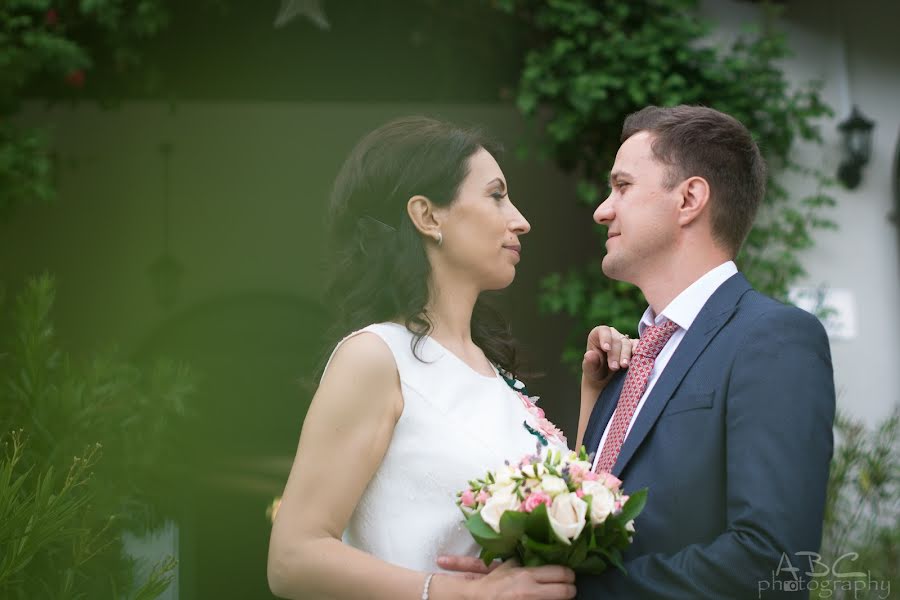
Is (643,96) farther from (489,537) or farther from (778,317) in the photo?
(489,537)

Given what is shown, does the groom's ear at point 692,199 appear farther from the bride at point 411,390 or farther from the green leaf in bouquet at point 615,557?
the green leaf in bouquet at point 615,557

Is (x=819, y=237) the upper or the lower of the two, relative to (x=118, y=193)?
upper

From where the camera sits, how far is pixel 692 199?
2404 mm

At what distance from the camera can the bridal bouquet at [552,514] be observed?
A: 1.86 m

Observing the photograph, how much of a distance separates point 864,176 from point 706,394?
4915 millimetres

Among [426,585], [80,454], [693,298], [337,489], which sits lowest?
[80,454]

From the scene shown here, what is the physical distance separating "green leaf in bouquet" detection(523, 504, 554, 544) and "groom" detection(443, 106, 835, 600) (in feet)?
0.56

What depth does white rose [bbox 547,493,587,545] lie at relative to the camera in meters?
1.84

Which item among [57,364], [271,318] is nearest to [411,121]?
[57,364]

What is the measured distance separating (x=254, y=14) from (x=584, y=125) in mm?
2443

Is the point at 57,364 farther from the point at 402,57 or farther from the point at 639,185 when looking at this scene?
the point at 402,57

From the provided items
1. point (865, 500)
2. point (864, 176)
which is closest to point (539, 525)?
point (865, 500)

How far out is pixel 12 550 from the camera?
96.6 inches

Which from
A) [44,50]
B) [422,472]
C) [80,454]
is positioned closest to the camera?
[422,472]
